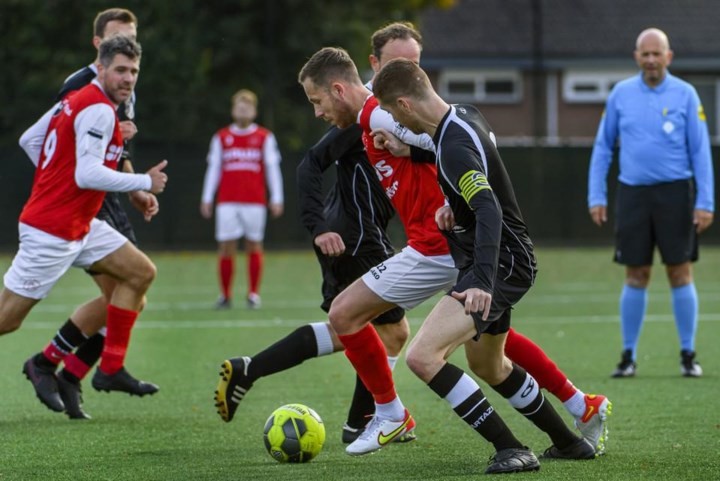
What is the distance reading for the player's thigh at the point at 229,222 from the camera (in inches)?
572

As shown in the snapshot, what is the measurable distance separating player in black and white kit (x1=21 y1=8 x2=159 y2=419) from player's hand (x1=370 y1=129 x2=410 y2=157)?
1844 millimetres

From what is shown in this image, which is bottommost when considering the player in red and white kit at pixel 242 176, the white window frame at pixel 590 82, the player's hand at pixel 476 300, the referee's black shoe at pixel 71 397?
the white window frame at pixel 590 82

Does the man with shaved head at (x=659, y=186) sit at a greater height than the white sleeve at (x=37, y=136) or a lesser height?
lesser

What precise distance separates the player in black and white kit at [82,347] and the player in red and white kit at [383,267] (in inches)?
61.5

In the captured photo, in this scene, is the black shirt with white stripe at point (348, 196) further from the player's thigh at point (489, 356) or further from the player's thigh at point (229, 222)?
the player's thigh at point (229, 222)

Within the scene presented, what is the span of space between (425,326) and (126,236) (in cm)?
308

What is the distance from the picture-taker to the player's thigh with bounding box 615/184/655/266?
8898mm

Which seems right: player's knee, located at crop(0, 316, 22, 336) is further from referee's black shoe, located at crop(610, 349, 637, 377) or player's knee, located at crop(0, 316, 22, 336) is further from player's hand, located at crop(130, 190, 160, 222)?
referee's black shoe, located at crop(610, 349, 637, 377)

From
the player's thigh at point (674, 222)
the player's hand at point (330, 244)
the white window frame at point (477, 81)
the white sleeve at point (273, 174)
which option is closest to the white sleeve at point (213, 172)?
the white sleeve at point (273, 174)

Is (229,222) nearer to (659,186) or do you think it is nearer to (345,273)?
(659,186)

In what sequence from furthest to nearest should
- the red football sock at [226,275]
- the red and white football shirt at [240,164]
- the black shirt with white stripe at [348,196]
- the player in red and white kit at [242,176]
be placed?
the red and white football shirt at [240,164] → the player in red and white kit at [242,176] → the red football sock at [226,275] → the black shirt with white stripe at [348,196]

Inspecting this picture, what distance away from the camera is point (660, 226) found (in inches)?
350

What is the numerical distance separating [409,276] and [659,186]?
3.60 m

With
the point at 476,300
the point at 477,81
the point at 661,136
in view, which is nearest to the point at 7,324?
the point at 476,300
